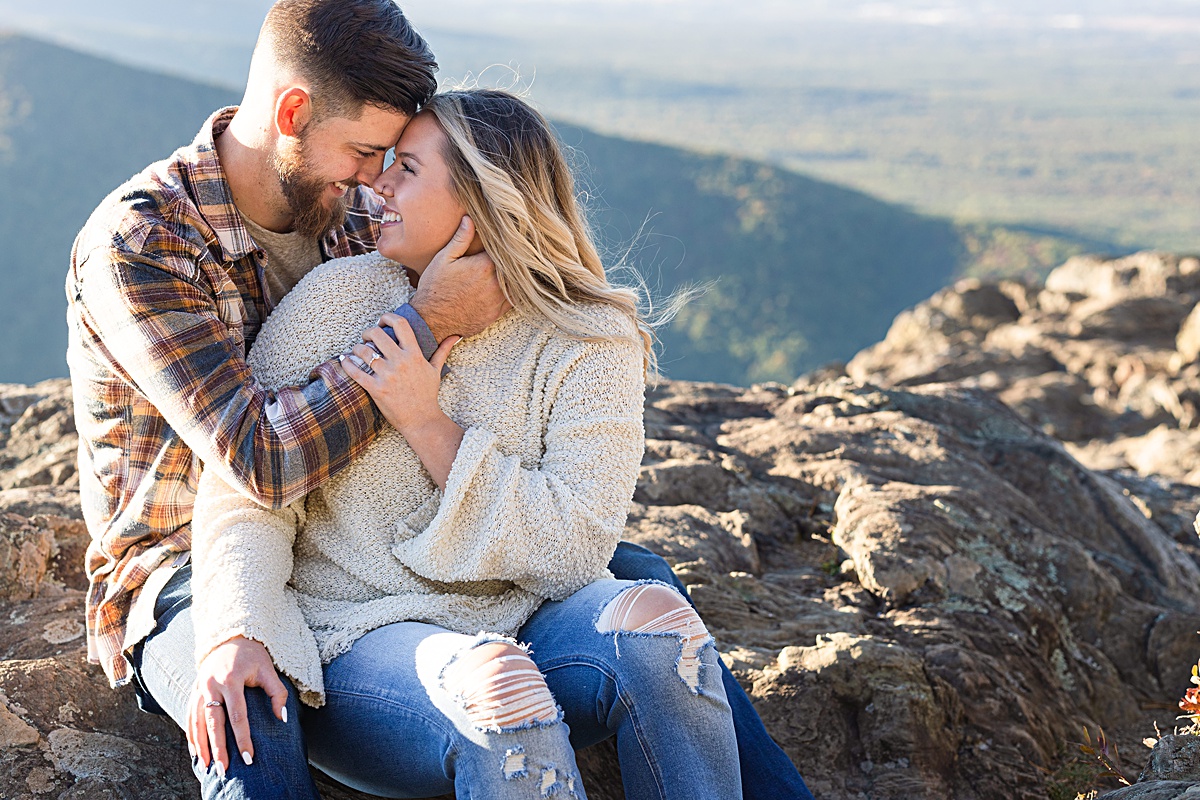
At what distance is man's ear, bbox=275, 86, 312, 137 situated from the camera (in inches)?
117

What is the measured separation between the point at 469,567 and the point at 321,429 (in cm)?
48

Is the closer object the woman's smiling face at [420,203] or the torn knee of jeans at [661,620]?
the torn knee of jeans at [661,620]

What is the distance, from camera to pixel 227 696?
7.64 feet

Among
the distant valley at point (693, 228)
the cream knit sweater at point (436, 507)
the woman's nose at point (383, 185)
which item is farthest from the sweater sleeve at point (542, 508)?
the distant valley at point (693, 228)

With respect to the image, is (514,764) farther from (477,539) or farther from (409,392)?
(409,392)

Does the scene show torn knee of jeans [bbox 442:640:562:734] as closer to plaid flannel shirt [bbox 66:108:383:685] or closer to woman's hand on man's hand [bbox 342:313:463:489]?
woman's hand on man's hand [bbox 342:313:463:489]

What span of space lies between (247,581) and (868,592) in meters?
2.41

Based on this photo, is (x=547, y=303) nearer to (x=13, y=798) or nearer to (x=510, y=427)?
(x=510, y=427)

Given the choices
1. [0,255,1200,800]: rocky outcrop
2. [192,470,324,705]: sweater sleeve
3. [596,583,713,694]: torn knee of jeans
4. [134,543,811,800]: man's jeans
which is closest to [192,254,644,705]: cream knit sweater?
[192,470,324,705]: sweater sleeve

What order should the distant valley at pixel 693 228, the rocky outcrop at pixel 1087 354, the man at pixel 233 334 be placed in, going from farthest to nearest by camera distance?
the distant valley at pixel 693 228 → the rocky outcrop at pixel 1087 354 → the man at pixel 233 334

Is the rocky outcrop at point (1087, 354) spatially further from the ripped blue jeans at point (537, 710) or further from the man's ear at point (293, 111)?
the man's ear at point (293, 111)

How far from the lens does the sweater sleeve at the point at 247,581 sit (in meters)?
2.44

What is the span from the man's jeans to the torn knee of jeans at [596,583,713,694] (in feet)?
0.08

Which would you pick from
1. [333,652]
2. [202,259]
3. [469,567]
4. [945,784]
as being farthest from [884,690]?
[202,259]
